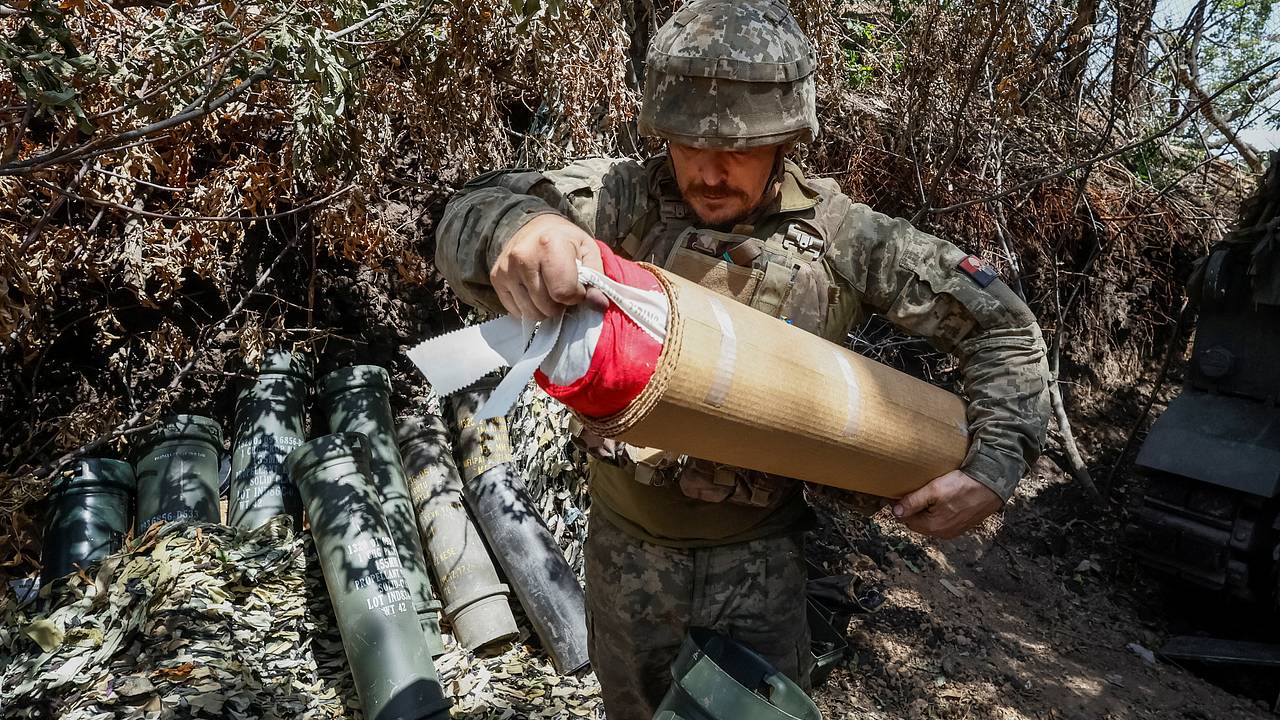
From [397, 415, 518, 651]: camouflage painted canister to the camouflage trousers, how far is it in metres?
1.66

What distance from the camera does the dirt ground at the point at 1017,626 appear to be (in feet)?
14.0

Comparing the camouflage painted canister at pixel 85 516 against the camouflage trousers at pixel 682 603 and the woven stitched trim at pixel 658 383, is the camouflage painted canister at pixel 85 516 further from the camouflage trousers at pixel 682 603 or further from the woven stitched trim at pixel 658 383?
the woven stitched trim at pixel 658 383

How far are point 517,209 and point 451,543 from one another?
2.71 m

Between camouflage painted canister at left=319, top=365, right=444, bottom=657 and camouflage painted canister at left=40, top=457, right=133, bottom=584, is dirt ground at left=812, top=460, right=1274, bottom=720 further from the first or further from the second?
camouflage painted canister at left=40, top=457, right=133, bottom=584

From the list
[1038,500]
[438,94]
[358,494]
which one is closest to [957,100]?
[1038,500]

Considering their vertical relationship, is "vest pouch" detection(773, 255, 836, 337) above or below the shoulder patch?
below

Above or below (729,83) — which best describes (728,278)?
below

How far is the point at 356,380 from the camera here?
184 inches

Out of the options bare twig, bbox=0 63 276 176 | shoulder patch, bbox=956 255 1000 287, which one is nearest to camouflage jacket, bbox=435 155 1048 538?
shoulder patch, bbox=956 255 1000 287

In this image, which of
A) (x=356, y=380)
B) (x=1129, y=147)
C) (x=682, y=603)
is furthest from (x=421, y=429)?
(x=1129, y=147)

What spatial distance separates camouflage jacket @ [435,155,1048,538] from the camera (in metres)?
2.29

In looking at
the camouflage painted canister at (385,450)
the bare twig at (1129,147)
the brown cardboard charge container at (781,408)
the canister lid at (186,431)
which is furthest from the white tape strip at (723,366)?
the canister lid at (186,431)

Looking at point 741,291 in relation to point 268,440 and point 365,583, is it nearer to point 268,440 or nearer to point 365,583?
point 365,583

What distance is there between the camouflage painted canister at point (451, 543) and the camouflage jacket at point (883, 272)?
2246 millimetres
